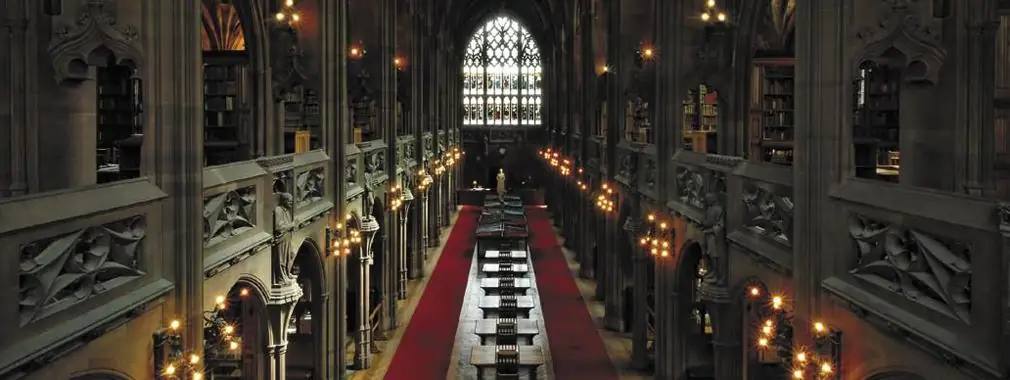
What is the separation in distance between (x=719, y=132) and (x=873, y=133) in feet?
8.30

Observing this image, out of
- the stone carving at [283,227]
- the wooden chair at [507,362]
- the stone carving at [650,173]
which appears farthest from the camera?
the stone carving at [650,173]

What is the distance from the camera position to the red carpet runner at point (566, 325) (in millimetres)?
19922

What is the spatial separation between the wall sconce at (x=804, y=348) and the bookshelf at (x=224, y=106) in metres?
9.04

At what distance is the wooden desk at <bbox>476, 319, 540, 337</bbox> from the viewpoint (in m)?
20.5

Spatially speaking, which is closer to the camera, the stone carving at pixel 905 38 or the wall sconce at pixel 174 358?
the stone carving at pixel 905 38

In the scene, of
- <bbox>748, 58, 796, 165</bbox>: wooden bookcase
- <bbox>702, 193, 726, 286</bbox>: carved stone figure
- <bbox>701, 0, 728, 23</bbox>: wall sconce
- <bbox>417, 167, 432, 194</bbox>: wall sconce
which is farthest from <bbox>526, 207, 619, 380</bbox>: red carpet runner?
<bbox>701, 0, 728, 23</bbox>: wall sconce

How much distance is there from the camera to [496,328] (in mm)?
20859

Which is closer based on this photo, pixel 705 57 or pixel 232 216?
pixel 232 216

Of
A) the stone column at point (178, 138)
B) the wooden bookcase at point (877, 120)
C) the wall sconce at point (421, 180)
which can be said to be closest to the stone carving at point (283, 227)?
the stone column at point (178, 138)

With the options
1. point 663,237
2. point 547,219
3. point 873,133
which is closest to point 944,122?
point 873,133

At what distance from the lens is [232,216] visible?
11.7 m

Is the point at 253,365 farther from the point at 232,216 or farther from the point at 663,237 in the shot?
the point at 663,237

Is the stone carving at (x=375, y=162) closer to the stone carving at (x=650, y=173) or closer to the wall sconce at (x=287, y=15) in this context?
the wall sconce at (x=287, y=15)

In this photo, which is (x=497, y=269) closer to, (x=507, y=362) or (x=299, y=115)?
(x=299, y=115)
